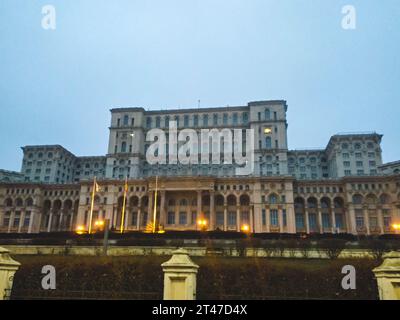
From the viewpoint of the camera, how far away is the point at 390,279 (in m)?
9.91

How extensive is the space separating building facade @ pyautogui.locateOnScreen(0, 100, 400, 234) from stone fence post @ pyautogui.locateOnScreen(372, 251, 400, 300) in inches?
2613

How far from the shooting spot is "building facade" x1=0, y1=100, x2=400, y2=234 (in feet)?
253

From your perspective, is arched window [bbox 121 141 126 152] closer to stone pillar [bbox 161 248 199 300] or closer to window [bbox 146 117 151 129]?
window [bbox 146 117 151 129]

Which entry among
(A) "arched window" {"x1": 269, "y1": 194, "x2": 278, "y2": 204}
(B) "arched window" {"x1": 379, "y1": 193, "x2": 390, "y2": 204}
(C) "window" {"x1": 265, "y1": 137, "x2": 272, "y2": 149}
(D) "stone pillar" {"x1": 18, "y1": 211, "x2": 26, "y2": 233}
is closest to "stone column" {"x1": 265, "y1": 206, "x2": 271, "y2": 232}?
(A) "arched window" {"x1": 269, "y1": 194, "x2": 278, "y2": 204}

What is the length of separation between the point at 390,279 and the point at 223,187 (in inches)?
2775

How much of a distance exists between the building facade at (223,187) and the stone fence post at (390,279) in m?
66.4

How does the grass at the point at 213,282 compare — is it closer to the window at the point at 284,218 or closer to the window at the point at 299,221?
the window at the point at 284,218

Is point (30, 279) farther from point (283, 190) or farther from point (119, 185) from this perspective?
point (283, 190)

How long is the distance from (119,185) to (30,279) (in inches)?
2313

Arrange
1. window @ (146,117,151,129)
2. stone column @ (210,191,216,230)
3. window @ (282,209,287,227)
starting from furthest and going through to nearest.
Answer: window @ (146,117,151,129)
window @ (282,209,287,227)
stone column @ (210,191,216,230)

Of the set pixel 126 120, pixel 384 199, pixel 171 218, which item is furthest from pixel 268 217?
pixel 126 120

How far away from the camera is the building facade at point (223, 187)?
77125 millimetres

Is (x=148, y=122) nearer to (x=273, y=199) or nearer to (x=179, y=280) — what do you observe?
(x=273, y=199)

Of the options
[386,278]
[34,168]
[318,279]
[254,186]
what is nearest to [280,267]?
[318,279]
